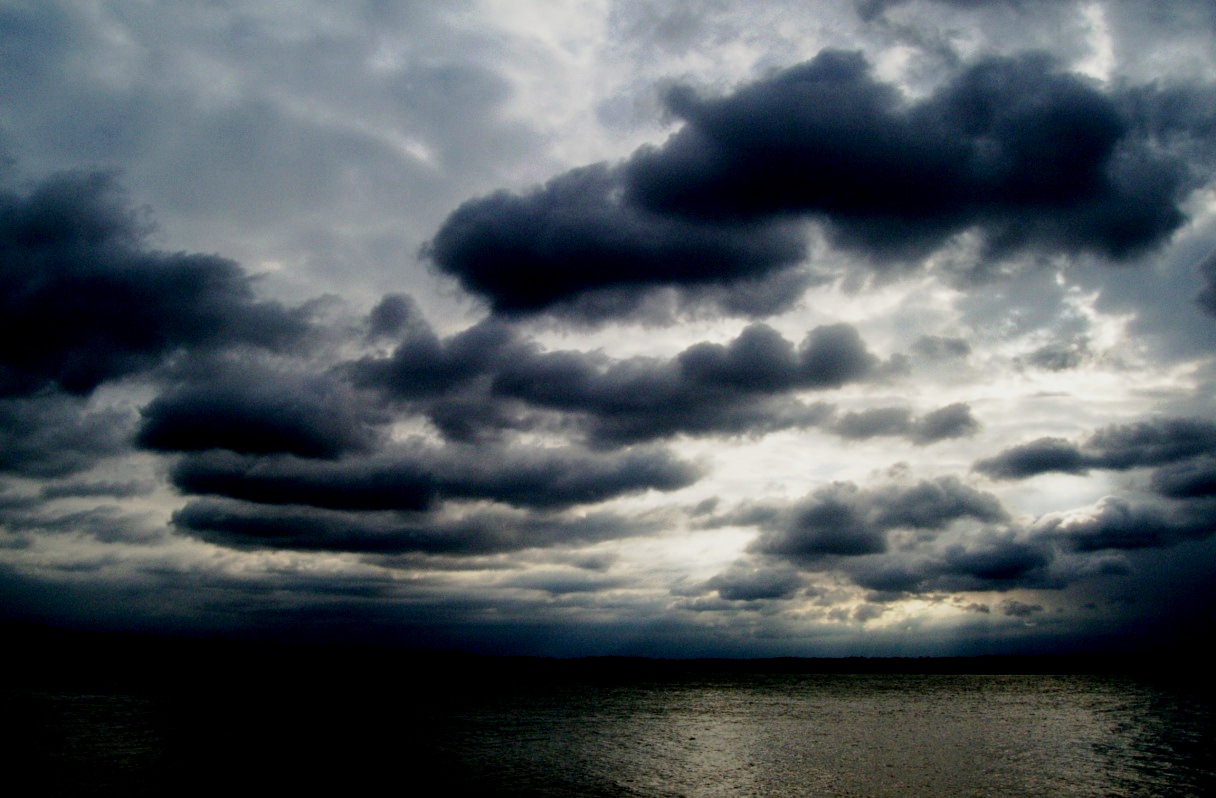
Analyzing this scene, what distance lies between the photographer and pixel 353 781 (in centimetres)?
3825

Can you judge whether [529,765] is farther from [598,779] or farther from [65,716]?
[65,716]

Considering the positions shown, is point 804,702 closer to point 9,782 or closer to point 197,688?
point 197,688

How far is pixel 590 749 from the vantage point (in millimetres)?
52906

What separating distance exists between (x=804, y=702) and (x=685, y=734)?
188 ft

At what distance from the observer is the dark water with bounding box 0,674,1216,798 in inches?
1526

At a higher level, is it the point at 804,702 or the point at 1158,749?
the point at 1158,749

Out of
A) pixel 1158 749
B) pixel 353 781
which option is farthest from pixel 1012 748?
pixel 353 781

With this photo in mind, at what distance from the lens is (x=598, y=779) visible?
1583 inches

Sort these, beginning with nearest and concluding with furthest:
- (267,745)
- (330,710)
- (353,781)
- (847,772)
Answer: (353,781) → (847,772) → (267,745) → (330,710)

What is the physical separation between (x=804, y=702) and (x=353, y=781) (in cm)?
9053

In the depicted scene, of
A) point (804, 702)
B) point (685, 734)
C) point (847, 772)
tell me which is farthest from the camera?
point (804, 702)

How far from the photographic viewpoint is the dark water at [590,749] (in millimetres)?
38750

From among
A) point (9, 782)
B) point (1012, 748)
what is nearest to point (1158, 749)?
point (1012, 748)

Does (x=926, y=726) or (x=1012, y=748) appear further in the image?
(x=926, y=726)
